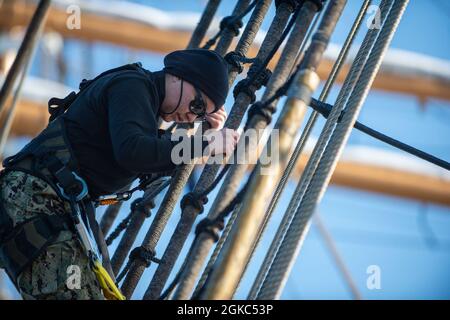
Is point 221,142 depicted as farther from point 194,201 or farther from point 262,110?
point 194,201

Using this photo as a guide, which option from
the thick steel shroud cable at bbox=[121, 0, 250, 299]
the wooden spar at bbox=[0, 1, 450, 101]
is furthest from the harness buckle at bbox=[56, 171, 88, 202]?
the wooden spar at bbox=[0, 1, 450, 101]

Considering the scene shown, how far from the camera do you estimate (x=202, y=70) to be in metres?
3.27

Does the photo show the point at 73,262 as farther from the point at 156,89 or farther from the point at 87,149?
the point at 156,89

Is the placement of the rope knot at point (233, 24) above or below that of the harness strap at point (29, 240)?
above

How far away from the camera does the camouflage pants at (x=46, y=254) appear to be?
295 cm

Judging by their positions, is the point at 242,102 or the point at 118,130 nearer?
the point at 118,130

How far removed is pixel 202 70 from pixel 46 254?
3.00 ft

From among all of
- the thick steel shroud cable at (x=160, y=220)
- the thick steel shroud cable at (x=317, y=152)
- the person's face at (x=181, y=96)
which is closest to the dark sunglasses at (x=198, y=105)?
the person's face at (x=181, y=96)

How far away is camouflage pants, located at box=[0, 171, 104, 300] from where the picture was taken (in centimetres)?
295

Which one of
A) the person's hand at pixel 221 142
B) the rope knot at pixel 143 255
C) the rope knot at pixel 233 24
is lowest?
the rope knot at pixel 143 255

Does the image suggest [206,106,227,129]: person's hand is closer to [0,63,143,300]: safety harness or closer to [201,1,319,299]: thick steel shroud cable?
[0,63,143,300]: safety harness

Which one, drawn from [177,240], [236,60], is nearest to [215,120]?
[236,60]

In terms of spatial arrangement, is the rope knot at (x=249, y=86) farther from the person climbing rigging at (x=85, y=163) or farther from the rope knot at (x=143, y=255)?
the rope knot at (x=143, y=255)

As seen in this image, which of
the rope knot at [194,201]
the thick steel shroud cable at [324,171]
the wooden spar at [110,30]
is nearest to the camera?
the thick steel shroud cable at [324,171]
